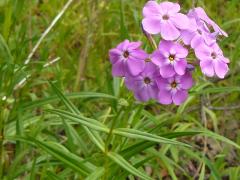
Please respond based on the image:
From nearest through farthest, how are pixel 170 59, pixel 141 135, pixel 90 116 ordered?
pixel 170 59, pixel 141 135, pixel 90 116

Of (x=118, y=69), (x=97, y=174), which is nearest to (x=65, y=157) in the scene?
(x=97, y=174)

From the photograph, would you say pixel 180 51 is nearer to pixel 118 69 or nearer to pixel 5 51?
pixel 118 69

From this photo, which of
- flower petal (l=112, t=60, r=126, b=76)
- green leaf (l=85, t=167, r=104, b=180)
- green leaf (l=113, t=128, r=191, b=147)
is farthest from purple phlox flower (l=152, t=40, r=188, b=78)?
green leaf (l=85, t=167, r=104, b=180)

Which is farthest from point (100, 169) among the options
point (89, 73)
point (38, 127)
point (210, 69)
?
point (89, 73)

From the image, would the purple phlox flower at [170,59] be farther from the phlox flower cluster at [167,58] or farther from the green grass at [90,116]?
the green grass at [90,116]

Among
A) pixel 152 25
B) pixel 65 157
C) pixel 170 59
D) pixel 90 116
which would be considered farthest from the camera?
pixel 90 116

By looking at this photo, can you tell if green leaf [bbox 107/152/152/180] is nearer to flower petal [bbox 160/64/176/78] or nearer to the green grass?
the green grass

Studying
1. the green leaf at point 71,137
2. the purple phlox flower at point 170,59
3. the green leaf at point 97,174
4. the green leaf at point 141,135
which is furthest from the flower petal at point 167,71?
the green leaf at point 71,137
